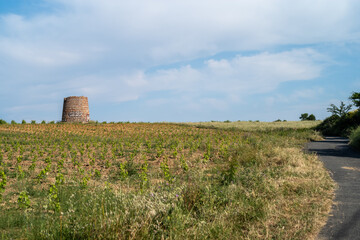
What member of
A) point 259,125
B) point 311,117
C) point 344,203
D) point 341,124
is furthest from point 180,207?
point 311,117

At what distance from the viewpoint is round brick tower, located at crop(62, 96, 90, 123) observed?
3800cm

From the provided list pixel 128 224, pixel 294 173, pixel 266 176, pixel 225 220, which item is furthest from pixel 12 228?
pixel 294 173

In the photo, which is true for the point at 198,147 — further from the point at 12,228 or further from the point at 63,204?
the point at 12,228

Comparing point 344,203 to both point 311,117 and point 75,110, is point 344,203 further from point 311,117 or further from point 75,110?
point 311,117

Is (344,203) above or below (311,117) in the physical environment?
below

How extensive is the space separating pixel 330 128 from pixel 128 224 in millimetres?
31022

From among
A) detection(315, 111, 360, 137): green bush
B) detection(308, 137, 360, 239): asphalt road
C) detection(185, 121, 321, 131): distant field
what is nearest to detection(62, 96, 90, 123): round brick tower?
detection(185, 121, 321, 131): distant field

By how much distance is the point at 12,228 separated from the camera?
579cm

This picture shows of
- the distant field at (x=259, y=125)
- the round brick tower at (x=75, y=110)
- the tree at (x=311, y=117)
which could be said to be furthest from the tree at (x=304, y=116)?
the round brick tower at (x=75, y=110)

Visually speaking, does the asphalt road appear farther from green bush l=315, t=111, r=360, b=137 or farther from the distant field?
green bush l=315, t=111, r=360, b=137

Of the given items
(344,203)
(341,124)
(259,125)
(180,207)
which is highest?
(259,125)

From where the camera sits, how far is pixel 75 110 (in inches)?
1499

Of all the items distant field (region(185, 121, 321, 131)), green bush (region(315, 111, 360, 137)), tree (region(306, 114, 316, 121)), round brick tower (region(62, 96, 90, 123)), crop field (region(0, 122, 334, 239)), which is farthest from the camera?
tree (region(306, 114, 316, 121))

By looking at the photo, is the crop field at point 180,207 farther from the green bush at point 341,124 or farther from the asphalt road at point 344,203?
the green bush at point 341,124
